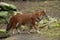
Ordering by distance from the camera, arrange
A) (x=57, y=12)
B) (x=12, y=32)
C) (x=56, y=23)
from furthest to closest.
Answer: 1. (x=57, y=12)
2. (x=56, y=23)
3. (x=12, y=32)

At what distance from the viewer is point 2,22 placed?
11.6 metres

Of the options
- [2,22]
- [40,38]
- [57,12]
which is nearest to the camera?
[40,38]

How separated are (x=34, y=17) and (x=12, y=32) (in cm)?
100

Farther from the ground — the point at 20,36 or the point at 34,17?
the point at 34,17

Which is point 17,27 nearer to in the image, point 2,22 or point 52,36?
point 52,36

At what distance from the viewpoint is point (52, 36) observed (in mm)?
8758

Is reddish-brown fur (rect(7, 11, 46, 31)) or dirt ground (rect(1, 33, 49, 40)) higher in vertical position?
reddish-brown fur (rect(7, 11, 46, 31))

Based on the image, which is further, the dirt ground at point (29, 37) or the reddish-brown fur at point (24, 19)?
the reddish-brown fur at point (24, 19)

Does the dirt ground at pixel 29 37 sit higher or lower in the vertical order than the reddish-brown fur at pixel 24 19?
lower

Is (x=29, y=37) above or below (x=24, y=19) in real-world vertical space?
below

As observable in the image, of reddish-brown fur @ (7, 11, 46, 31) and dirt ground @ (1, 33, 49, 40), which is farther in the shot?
reddish-brown fur @ (7, 11, 46, 31)

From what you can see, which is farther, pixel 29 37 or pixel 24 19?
pixel 24 19

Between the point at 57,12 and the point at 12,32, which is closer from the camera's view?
the point at 12,32

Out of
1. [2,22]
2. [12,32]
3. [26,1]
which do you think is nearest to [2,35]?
[12,32]
